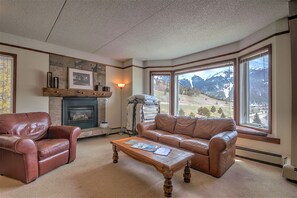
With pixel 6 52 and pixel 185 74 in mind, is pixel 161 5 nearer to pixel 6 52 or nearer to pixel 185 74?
pixel 185 74

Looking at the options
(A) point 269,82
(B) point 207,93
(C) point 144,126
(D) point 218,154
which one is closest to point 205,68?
(B) point 207,93

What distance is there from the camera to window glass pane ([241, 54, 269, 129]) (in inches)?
121

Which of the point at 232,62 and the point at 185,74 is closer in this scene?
the point at 232,62

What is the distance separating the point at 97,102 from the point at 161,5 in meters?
3.59

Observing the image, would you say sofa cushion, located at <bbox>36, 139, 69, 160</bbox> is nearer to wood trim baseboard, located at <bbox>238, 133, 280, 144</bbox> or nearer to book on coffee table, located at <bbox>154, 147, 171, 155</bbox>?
book on coffee table, located at <bbox>154, 147, 171, 155</bbox>

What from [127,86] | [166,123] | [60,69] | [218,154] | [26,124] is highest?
[60,69]

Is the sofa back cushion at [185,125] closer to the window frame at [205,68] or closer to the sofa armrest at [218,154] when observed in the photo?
the sofa armrest at [218,154]

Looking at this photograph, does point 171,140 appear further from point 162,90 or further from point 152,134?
point 162,90

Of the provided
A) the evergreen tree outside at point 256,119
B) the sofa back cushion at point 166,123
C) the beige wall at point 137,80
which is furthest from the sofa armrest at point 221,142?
the beige wall at point 137,80

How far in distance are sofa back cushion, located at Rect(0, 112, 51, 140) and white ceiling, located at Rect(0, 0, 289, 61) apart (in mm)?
1790

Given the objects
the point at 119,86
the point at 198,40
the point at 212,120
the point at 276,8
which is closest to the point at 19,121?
the point at 119,86

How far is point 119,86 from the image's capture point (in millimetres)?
5320

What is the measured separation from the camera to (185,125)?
3510 millimetres

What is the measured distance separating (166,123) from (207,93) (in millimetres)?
1601
